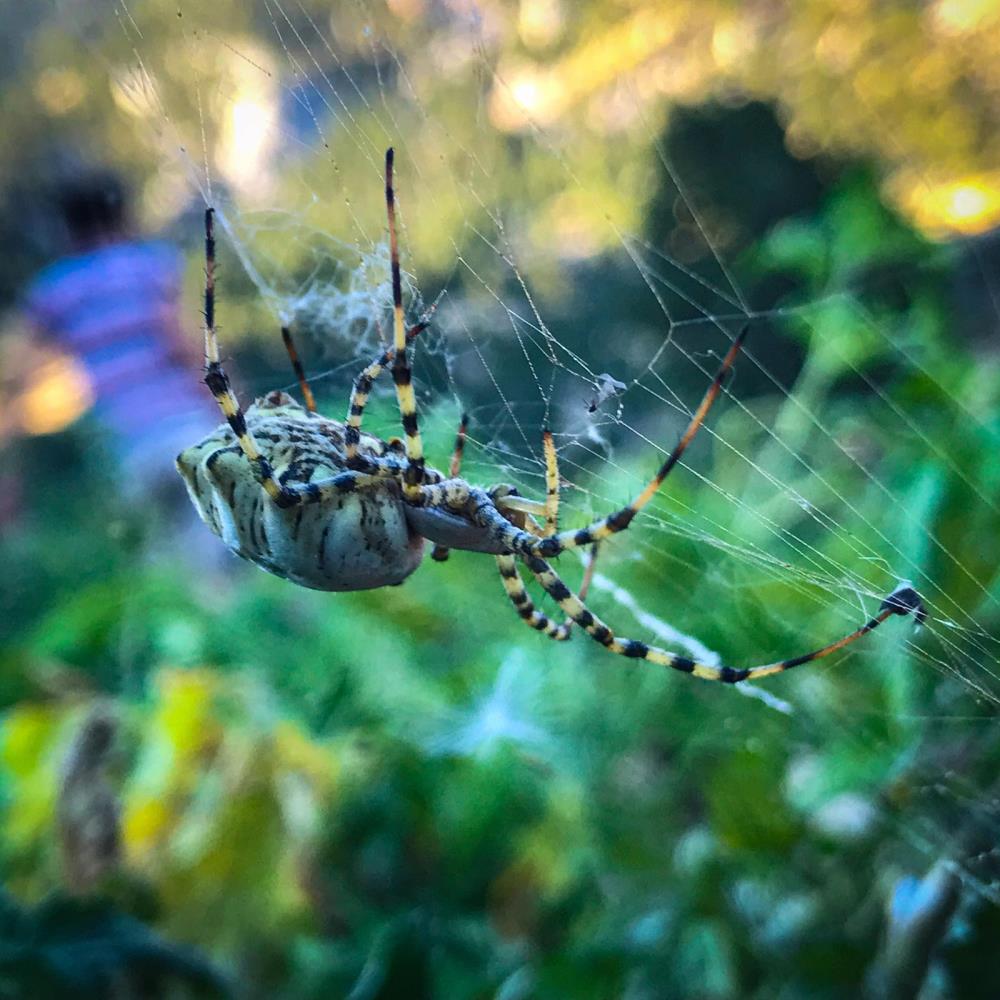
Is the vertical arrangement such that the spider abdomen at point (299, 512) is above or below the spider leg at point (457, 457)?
below

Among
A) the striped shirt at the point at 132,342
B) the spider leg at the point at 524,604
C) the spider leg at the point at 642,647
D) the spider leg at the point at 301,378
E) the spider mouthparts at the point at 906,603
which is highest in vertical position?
the striped shirt at the point at 132,342

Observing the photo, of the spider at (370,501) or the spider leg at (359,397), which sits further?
the spider leg at (359,397)

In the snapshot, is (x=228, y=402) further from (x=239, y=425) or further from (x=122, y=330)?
(x=122, y=330)

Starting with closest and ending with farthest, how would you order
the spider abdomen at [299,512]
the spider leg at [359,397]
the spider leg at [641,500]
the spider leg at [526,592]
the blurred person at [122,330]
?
the spider leg at [641,500] → the spider abdomen at [299,512] → the spider leg at [359,397] → the spider leg at [526,592] → the blurred person at [122,330]

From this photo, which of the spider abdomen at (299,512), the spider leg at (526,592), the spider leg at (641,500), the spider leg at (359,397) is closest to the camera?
the spider leg at (641,500)

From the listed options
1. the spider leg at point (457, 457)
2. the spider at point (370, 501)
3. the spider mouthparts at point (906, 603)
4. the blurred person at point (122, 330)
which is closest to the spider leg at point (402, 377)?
the spider at point (370, 501)

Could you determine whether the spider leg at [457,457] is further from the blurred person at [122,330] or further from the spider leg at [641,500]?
the blurred person at [122,330]
